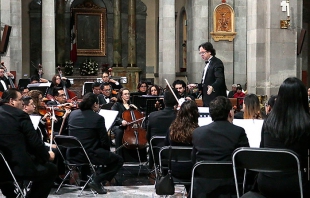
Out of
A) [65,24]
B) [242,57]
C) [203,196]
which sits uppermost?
[65,24]

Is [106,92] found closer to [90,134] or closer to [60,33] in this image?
[90,134]

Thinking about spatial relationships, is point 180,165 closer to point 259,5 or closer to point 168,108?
point 168,108

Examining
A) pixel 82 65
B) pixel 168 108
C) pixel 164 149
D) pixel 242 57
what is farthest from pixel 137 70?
pixel 164 149

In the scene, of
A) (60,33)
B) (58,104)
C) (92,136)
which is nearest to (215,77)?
(92,136)

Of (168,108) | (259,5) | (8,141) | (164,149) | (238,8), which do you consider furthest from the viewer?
(238,8)

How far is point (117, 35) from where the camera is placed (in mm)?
24953

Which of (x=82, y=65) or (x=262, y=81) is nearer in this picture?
(x=262, y=81)

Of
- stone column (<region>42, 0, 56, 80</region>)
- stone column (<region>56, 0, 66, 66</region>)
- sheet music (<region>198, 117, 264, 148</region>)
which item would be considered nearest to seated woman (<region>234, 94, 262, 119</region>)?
sheet music (<region>198, 117, 264, 148</region>)

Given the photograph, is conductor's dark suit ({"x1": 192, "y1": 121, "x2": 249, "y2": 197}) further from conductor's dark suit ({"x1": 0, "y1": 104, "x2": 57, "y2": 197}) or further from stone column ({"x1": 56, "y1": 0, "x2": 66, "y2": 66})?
stone column ({"x1": 56, "y1": 0, "x2": 66, "y2": 66})

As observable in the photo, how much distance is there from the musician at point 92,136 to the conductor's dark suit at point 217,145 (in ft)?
9.82

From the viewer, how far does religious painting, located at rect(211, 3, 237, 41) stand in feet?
Answer: 69.6

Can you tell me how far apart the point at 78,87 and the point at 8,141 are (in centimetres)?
1734

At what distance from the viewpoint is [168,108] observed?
8.58 meters

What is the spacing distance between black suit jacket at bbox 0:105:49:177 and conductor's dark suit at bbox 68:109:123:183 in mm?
1989
